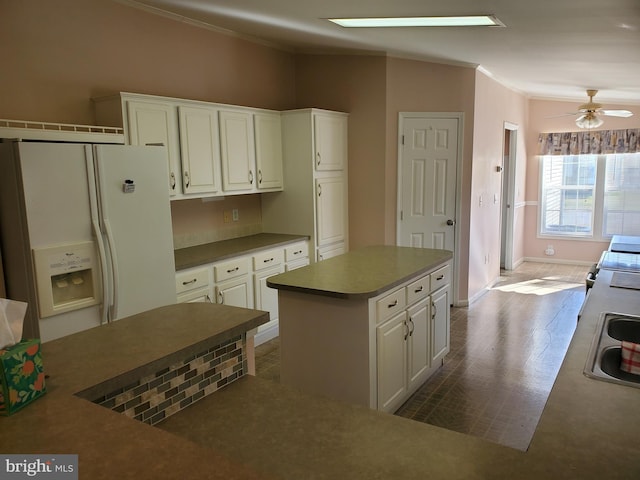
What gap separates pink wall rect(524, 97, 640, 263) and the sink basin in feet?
19.0

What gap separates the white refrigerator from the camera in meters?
2.44

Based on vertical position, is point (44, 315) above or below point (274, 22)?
below

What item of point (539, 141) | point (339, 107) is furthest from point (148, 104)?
point (539, 141)

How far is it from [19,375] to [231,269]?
2862mm

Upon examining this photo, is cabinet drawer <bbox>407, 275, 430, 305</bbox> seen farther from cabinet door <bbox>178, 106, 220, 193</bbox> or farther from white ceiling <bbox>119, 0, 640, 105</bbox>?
cabinet door <bbox>178, 106, 220, 193</bbox>

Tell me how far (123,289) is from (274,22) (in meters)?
2.43

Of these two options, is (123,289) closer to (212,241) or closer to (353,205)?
(212,241)

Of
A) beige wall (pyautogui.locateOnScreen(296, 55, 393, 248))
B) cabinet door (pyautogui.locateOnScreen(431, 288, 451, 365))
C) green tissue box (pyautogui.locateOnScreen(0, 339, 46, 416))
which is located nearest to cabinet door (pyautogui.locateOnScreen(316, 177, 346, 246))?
beige wall (pyautogui.locateOnScreen(296, 55, 393, 248))

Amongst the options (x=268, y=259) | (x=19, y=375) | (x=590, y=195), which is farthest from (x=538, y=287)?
(x=19, y=375)

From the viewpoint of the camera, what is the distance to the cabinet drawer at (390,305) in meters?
2.68

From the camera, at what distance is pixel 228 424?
1.35m

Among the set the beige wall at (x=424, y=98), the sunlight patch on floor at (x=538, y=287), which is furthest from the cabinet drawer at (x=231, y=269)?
the sunlight patch on floor at (x=538, y=287)

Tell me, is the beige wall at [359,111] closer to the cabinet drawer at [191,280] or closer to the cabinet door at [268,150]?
the cabinet door at [268,150]

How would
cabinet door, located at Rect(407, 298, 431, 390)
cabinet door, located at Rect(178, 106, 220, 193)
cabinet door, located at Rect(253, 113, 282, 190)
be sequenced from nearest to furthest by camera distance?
cabinet door, located at Rect(407, 298, 431, 390), cabinet door, located at Rect(178, 106, 220, 193), cabinet door, located at Rect(253, 113, 282, 190)
